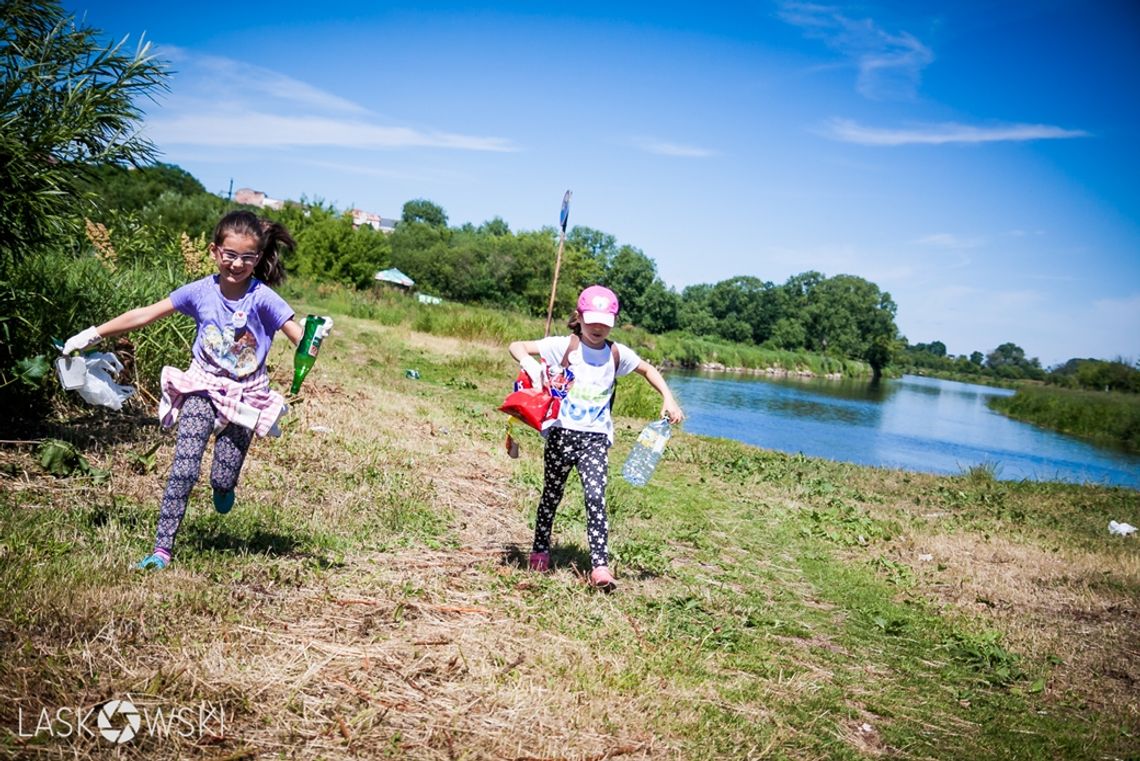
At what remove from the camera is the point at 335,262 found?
4812 centimetres

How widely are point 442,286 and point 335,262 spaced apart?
91.9 ft

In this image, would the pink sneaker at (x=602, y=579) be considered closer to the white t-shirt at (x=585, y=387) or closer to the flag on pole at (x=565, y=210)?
the white t-shirt at (x=585, y=387)

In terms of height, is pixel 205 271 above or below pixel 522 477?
above

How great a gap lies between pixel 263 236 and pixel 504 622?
275 cm

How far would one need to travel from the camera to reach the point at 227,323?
473 centimetres

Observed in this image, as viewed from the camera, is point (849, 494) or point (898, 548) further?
point (849, 494)

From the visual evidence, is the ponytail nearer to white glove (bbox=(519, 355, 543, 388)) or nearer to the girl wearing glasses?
the girl wearing glasses

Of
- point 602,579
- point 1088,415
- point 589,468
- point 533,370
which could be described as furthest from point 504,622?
point 1088,415

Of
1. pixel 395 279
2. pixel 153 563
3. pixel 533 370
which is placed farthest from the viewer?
pixel 395 279

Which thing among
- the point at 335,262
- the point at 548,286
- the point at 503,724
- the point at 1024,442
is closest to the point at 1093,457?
the point at 1024,442

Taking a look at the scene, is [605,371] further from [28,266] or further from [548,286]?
[548,286]

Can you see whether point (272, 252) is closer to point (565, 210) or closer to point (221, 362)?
point (221, 362)

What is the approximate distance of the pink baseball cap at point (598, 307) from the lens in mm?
5586

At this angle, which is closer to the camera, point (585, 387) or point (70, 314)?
point (585, 387)
